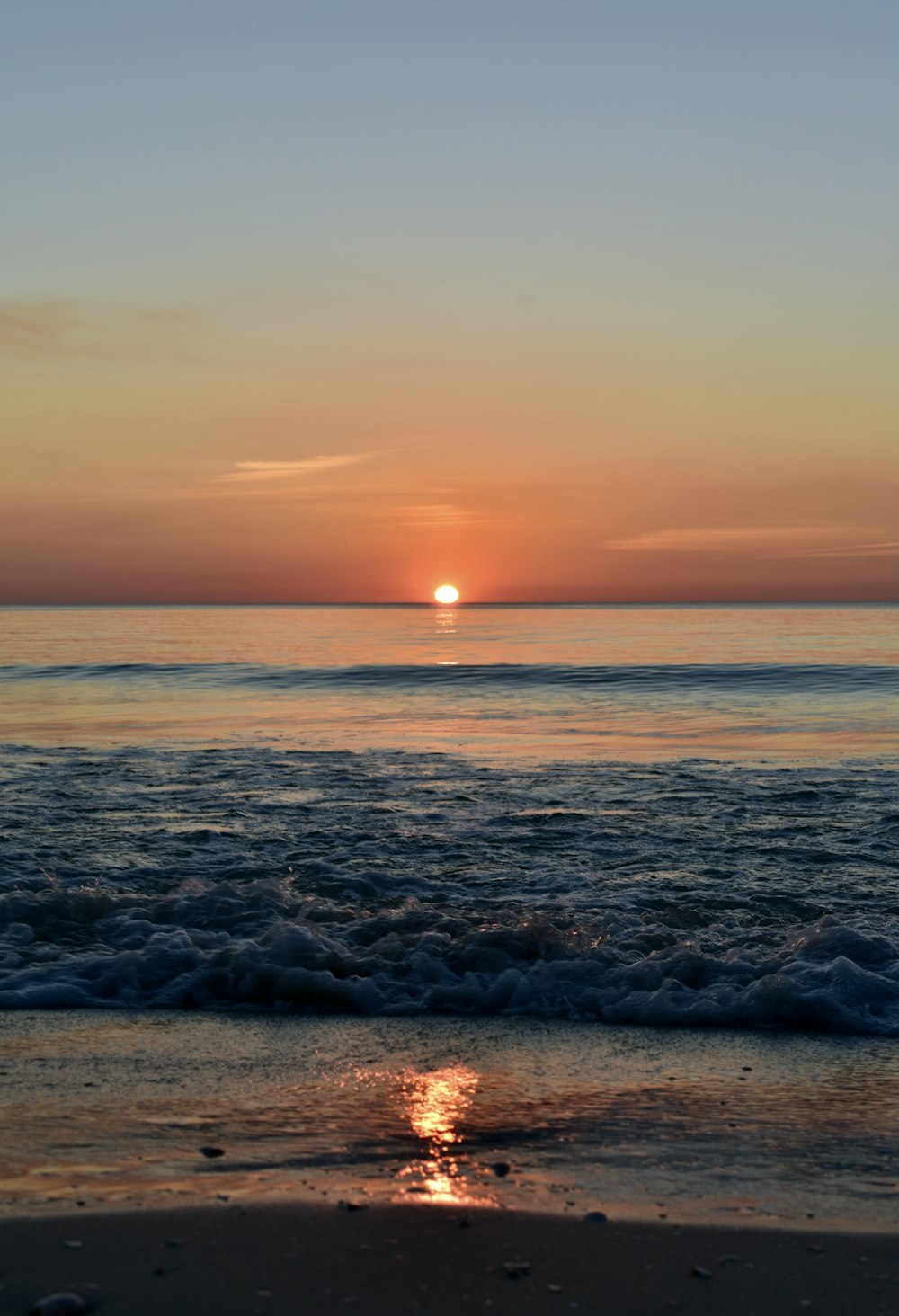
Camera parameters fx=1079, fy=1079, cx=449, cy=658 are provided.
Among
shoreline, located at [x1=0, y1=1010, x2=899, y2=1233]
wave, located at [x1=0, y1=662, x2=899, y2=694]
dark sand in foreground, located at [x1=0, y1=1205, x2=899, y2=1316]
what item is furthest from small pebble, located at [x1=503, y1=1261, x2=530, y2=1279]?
wave, located at [x1=0, y1=662, x2=899, y2=694]

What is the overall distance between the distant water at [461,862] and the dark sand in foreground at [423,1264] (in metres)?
2.44

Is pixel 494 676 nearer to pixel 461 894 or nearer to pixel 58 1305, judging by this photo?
pixel 461 894

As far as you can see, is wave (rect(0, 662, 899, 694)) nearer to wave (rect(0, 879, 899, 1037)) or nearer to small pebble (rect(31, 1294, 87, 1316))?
wave (rect(0, 879, 899, 1037))

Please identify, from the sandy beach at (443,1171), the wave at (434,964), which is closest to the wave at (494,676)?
the wave at (434,964)

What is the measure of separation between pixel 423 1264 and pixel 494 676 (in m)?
29.0

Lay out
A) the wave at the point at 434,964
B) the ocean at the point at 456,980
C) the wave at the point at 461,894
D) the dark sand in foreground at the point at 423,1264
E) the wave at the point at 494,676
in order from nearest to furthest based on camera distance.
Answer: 1. the dark sand in foreground at the point at 423,1264
2. the ocean at the point at 456,980
3. the wave at the point at 434,964
4. the wave at the point at 461,894
5. the wave at the point at 494,676

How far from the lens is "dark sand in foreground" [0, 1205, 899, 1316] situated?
3.08 meters

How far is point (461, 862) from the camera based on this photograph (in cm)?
945

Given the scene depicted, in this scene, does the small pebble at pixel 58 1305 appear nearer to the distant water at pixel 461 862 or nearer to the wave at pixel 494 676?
the distant water at pixel 461 862

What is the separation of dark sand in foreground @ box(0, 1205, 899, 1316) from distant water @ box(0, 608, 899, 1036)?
2.44 m

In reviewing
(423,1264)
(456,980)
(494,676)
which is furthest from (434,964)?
(494,676)

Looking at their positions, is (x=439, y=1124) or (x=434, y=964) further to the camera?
(x=434, y=964)

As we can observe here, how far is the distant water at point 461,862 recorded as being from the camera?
6.21 meters

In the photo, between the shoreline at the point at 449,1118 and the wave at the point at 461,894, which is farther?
the wave at the point at 461,894
